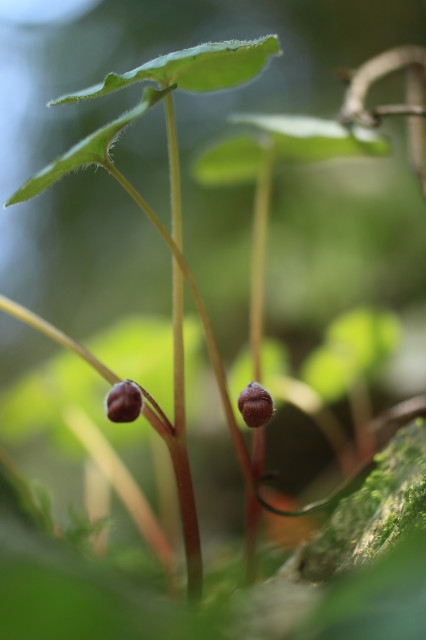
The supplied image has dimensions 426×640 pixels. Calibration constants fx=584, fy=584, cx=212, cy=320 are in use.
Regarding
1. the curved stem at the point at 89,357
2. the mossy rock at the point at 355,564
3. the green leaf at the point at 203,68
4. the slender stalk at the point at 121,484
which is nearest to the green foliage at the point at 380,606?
the mossy rock at the point at 355,564

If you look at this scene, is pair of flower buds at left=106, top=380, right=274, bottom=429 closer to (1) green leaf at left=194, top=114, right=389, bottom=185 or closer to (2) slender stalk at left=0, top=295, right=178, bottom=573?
(2) slender stalk at left=0, top=295, right=178, bottom=573

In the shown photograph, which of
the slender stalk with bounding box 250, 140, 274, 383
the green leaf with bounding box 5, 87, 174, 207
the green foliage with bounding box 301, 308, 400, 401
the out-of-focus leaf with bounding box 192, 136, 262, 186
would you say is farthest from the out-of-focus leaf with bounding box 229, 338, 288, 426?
the green leaf with bounding box 5, 87, 174, 207

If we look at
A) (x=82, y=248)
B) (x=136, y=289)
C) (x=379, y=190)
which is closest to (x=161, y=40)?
(x=82, y=248)

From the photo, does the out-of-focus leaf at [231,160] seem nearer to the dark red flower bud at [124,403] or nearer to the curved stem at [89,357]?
the curved stem at [89,357]

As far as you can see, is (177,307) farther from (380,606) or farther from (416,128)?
(416,128)

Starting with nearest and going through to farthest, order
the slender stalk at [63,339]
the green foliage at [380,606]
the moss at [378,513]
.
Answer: the green foliage at [380,606] → the moss at [378,513] → the slender stalk at [63,339]

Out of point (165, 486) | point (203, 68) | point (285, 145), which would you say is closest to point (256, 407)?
point (203, 68)

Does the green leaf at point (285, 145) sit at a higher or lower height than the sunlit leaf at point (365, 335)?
higher
